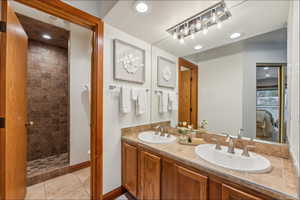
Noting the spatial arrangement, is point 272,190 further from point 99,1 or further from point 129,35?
point 99,1

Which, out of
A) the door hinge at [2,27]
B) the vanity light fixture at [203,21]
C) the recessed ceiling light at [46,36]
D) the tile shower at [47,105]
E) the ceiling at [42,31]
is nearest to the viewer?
the door hinge at [2,27]

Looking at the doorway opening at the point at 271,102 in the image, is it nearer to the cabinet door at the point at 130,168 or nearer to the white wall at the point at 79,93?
the cabinet door at the point at 130,168

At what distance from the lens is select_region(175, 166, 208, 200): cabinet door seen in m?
0.90

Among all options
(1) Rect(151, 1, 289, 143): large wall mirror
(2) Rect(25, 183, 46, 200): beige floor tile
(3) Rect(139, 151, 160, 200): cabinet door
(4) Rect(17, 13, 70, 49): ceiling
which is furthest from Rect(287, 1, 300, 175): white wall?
(4) Rect(17, 13, 70, 49): ceiling

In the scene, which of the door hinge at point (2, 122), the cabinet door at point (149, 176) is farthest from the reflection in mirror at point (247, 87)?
the door hinge at point (2, 122)

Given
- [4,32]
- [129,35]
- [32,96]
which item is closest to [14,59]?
[4,32]

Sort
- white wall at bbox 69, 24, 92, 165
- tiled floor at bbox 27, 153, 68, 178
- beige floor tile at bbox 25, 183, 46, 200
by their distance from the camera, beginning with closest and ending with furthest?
beige floor tile at bbox 25, 183, 46, 200
tiled floor at bbox 27, 153, 68, 178
white wall at bbox 69, 24, 92, 165

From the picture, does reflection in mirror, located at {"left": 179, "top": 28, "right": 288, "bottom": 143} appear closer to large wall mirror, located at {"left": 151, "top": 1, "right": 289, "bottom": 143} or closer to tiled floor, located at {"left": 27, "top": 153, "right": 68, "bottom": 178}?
large wall mirror, located at {"left": 151, "top": 1, "right": 289, "bottom": 143}

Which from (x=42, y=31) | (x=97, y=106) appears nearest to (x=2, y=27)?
(x=97, y=106)

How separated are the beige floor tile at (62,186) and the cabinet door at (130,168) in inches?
29.5

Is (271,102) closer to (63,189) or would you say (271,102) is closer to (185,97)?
(185,97)

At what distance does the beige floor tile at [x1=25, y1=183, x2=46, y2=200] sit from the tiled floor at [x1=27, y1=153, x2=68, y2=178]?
0.18m

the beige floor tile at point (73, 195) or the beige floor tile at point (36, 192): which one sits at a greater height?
the beige floor tile at point (36, 192)

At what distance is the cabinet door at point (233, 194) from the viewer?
0.72m
